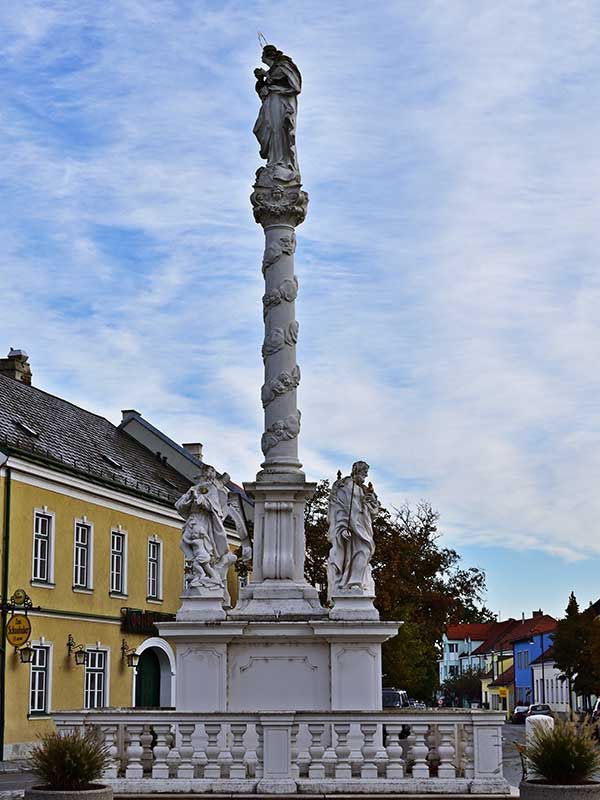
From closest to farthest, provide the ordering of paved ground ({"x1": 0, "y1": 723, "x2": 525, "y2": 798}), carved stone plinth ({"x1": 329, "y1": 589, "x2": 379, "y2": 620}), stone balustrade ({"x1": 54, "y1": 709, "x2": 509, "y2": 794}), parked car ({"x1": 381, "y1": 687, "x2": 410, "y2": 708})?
stone balustrade ({"x1": 54, "y1": 709, "x2": 509, "y2": 794})
carved stone plinth ({"x1": 329, "y1": 589, "x2": 379, "y2": 620})
paved ground ({"x1": 0, "y1": 723, "x2": 525, "y2": 798})
parked car ({"x1": 381, "y1": 687, "x2": 410, "y2": 708})

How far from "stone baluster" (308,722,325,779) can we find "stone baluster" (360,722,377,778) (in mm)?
447

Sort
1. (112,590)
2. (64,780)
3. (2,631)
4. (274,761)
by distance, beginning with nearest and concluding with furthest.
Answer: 1. (64,780)
2. (274,761)
3. (2,631)
4. (112,590)

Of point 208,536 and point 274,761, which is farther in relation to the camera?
point 208,536

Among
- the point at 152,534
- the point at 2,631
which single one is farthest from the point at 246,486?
the point at 152,534

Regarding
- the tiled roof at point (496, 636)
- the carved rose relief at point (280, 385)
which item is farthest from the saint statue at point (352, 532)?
the tiled roof at point (496, 636)

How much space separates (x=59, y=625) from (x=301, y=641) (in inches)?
595

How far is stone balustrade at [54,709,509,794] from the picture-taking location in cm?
1407

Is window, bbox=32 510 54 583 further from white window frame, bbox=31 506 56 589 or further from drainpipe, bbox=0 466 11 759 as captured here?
drainpipe, bbox=0 466 11 759

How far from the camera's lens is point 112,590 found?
35.0 metres

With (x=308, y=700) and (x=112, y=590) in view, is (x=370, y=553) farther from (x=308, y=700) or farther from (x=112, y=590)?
(x=112, y=590)

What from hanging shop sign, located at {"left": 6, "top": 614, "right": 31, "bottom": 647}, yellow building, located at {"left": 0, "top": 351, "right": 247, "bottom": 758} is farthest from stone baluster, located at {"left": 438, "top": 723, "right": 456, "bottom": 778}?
yellow building, located at {"left": 0, "top": 351, "right": 247, "bottom": 758}

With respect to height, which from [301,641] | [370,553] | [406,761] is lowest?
[406,761]

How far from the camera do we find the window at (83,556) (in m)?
32.9

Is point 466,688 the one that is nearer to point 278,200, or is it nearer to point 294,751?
point 278,200
